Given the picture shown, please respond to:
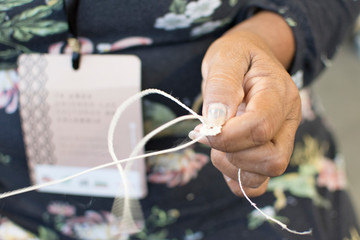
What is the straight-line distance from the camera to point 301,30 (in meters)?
0.46

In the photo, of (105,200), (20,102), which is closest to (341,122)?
(105,200)

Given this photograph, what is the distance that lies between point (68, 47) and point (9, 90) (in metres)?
0.11

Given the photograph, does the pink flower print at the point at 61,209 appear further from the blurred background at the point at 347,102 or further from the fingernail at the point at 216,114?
the blurred background at the point at 347,102

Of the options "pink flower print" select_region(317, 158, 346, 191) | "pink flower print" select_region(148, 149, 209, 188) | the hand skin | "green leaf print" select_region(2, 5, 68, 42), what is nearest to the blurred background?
"pink flower print" select_region(317, 158, 346, 191)

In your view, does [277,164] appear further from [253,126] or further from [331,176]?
[331,176]

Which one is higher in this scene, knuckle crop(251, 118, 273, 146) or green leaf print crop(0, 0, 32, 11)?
green leaf print crop(0, 0, 32, 11)

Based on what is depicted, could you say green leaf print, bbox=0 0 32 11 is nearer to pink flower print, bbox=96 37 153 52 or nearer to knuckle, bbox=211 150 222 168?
pink flower print, bbox=96 37 153 52

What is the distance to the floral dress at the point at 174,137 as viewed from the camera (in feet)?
1.43

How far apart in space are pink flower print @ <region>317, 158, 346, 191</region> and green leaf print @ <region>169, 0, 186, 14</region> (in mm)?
349

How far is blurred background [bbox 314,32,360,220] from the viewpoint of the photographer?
104cm

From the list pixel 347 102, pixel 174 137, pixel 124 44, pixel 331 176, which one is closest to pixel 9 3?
pixel 124 44

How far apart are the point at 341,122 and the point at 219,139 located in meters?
0.99

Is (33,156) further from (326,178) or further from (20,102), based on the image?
(326,178)

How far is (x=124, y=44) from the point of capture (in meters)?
0.45
